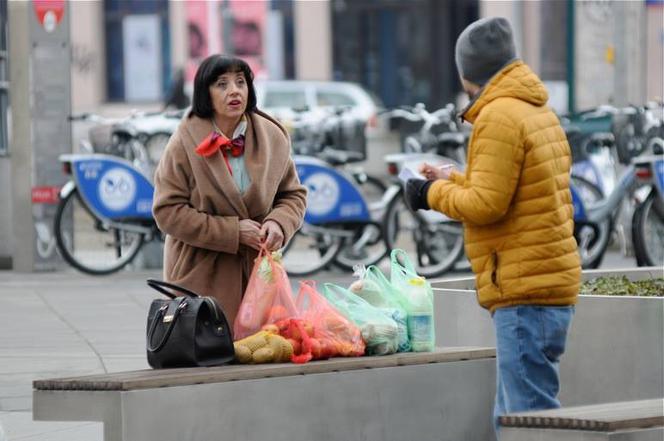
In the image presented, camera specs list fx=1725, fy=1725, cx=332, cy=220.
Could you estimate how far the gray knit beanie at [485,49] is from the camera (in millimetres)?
5309

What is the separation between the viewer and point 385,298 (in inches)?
252

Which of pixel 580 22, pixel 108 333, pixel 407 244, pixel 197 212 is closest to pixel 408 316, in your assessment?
pixel 197 212

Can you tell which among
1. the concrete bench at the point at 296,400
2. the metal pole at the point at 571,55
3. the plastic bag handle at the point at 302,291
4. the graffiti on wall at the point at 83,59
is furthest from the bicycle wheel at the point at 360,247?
the graffiti on wall at the point at 83,59

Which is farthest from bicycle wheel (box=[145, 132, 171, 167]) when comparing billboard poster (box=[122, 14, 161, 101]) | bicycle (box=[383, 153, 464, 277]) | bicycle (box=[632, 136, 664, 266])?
billboard poster (box=[122, 14, 161, 101])

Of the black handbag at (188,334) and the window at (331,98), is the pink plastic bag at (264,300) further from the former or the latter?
the window at (331,98)

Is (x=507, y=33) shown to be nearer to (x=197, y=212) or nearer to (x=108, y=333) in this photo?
(x=197, y=212)

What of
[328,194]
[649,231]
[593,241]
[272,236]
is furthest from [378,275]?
[593,241]

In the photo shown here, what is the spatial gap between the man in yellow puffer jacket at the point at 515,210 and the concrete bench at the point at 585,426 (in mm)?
412

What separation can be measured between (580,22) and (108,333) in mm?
19322

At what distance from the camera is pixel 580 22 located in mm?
28266

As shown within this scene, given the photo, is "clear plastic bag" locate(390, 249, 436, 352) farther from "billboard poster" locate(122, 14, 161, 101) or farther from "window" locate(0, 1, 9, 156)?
"billboard poster" locate(122, 14, 161, 101)

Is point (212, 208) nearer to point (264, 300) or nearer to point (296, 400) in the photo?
point (264, 300)

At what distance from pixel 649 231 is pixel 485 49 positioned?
8.00 meters

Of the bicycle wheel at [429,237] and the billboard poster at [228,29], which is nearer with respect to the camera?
the bicycle wheel at [429,237]
